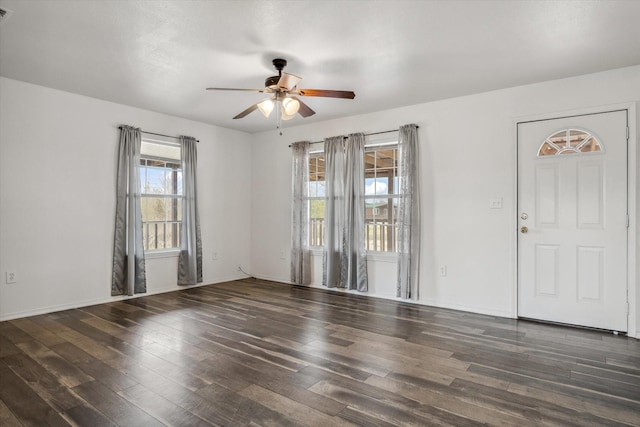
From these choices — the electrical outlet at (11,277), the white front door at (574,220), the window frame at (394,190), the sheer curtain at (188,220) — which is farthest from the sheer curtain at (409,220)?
the electrical outlet at (11,277)

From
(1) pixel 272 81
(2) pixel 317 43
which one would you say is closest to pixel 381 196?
(1) pixel 272 81

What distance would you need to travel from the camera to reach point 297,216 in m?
6.01

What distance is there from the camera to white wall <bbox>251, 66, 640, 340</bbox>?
3.89 meters

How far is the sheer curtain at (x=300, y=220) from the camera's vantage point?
5.95 meters

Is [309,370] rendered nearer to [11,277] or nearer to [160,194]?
[11,277]

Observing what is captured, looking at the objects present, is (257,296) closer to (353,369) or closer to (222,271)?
(222,271)

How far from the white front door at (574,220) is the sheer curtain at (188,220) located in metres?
4.49

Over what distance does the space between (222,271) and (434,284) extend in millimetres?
3543

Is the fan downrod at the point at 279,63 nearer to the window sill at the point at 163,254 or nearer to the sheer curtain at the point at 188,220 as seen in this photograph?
the sheer curtain at the point at 188,220

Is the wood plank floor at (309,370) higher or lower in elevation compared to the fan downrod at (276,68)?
lower

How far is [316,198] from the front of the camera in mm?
5969

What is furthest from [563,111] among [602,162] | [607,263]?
[607,263]

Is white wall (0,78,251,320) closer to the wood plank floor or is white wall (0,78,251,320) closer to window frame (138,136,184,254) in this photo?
window frame (138,136,184,254)

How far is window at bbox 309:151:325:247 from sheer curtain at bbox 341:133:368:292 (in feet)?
2.18
